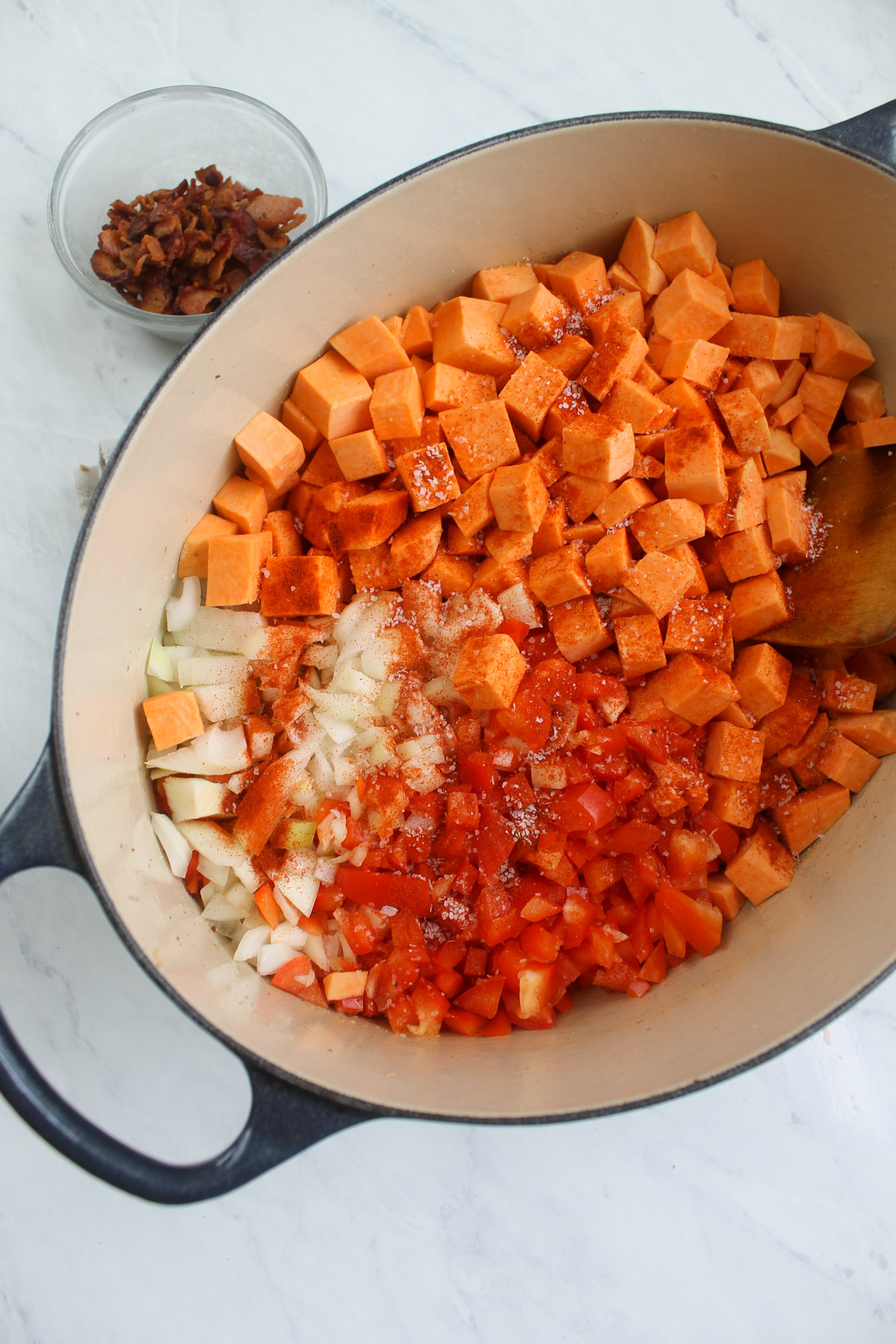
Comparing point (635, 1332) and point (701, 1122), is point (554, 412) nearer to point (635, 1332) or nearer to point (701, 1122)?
point (701, 1122)

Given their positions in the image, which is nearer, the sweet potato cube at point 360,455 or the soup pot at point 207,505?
the soup pot at point 207,505

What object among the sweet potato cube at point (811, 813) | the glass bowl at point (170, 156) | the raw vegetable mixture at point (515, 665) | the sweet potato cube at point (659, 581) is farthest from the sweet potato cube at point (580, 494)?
the glass bowl at point (170, 156)

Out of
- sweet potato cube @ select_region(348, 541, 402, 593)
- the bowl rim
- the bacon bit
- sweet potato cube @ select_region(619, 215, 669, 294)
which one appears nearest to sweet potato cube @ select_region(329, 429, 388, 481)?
sweet potato cube @ select_region(348, 541, 402, 593)

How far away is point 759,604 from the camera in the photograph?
131 cm

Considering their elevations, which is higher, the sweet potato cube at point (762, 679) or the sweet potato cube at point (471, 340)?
the sweet potato cube at point (471, 340)

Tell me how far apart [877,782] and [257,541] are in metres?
0.97

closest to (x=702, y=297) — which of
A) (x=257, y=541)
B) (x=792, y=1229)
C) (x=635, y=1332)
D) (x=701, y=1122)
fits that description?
(x=257, y=541)

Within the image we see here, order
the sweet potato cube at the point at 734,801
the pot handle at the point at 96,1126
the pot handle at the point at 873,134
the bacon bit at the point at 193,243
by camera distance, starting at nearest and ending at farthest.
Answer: the pot handle at the point at 96,1126
the pot handle at the point at 873,134
the sweet potato cube at the point at 734,801
the bacon bit at the point at 193,243

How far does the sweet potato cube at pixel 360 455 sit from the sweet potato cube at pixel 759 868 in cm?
77

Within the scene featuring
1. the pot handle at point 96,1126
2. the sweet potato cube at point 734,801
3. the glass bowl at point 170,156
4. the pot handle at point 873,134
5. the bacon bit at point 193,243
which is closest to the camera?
the pot handle at point 96,1126

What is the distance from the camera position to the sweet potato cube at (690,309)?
1.33 m

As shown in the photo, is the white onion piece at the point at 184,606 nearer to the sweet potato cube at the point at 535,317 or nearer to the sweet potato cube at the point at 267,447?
the sweet potato cube at the point at 267,447

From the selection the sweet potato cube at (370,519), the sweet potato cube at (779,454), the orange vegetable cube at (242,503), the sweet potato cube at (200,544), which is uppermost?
the sweet potato cube at (779,454)

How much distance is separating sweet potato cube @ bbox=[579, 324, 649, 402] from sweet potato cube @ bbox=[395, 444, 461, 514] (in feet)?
0.79
